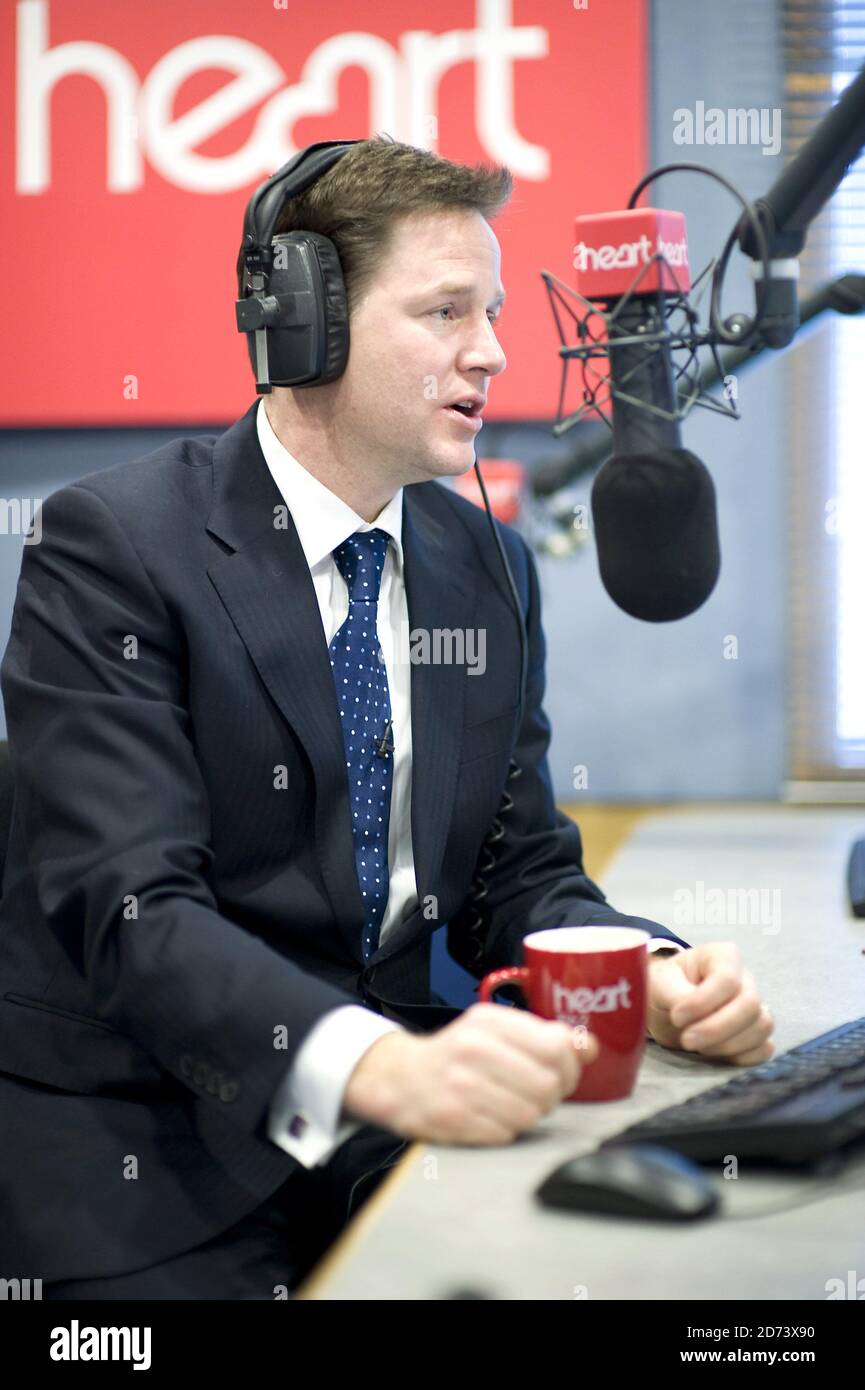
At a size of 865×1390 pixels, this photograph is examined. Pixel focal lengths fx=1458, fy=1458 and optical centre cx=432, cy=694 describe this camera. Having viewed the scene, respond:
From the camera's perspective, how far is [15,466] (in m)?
2.37

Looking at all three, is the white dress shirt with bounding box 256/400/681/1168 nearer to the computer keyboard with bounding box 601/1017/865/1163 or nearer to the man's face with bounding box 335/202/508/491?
the man's face with bounding box 335/202/508/491

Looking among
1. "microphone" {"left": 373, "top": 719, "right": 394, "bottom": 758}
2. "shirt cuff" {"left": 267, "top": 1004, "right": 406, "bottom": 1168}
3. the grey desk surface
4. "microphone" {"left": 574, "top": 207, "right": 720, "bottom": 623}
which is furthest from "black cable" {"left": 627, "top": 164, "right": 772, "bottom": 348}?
"shirt cuff" {"left": 267, "top": 1004, "right": 406, "bottom": 1168}

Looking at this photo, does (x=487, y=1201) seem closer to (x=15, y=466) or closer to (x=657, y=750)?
(x=657, y=750)

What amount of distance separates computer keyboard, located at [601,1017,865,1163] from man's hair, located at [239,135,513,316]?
2.04 feet

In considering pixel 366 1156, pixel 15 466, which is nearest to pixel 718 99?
pixel 15 466

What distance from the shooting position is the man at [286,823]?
2.44 feet

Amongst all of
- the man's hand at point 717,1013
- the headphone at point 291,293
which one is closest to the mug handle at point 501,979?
the man's hand at point 717,1013

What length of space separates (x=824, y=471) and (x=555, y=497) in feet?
1.94

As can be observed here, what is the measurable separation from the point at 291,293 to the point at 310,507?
151mm

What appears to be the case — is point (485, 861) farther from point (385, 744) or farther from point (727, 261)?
point (727, 261)

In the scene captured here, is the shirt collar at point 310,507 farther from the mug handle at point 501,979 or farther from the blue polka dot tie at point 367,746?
the mug handle at point 501,979

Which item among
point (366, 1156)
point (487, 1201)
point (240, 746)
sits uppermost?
point (240, 746)

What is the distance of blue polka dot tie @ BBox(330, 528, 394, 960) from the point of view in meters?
1.02
